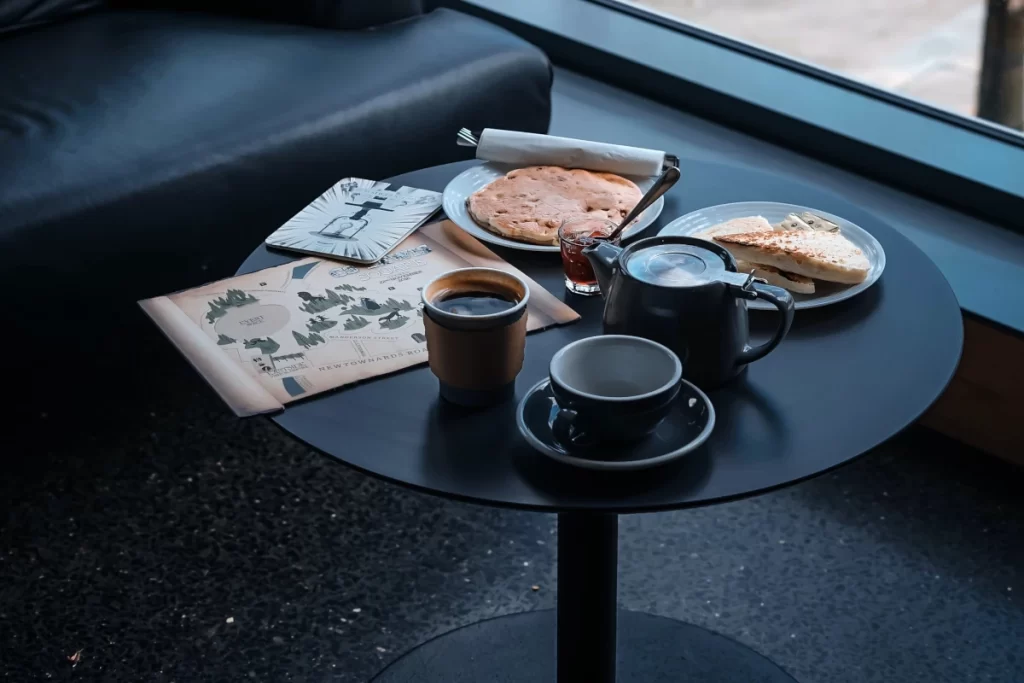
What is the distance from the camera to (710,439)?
0.80 metres

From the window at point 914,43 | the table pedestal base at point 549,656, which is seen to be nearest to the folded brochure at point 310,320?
the table pedestal base at point 549,656

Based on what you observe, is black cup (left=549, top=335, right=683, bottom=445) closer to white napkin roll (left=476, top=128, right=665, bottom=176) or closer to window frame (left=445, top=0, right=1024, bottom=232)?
white napkin roll (left=476, top=128, right=665, bottom=176)

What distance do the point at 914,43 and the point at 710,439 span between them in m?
1.42

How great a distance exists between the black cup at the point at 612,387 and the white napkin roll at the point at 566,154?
420mm

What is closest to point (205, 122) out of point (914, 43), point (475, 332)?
point (475, 332)

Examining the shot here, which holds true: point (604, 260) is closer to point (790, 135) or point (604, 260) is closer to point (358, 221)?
point (358, 221)

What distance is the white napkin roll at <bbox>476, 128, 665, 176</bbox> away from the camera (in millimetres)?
1161

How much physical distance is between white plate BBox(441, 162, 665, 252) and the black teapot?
20 cm

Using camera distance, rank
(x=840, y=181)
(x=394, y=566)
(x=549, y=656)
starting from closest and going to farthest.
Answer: (x=549, y=656) < (x=394, y=566) < (x=840, y=181)

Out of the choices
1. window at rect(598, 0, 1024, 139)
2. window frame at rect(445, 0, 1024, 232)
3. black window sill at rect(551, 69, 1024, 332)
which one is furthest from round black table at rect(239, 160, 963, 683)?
window at rect(598, 0, 1024, 139)

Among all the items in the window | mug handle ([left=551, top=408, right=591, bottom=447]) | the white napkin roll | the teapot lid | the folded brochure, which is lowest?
the window

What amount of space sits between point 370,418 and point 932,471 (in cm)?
107

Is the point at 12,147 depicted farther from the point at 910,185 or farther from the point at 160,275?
the point at 910,185

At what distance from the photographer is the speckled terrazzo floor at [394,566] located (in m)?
1.31
